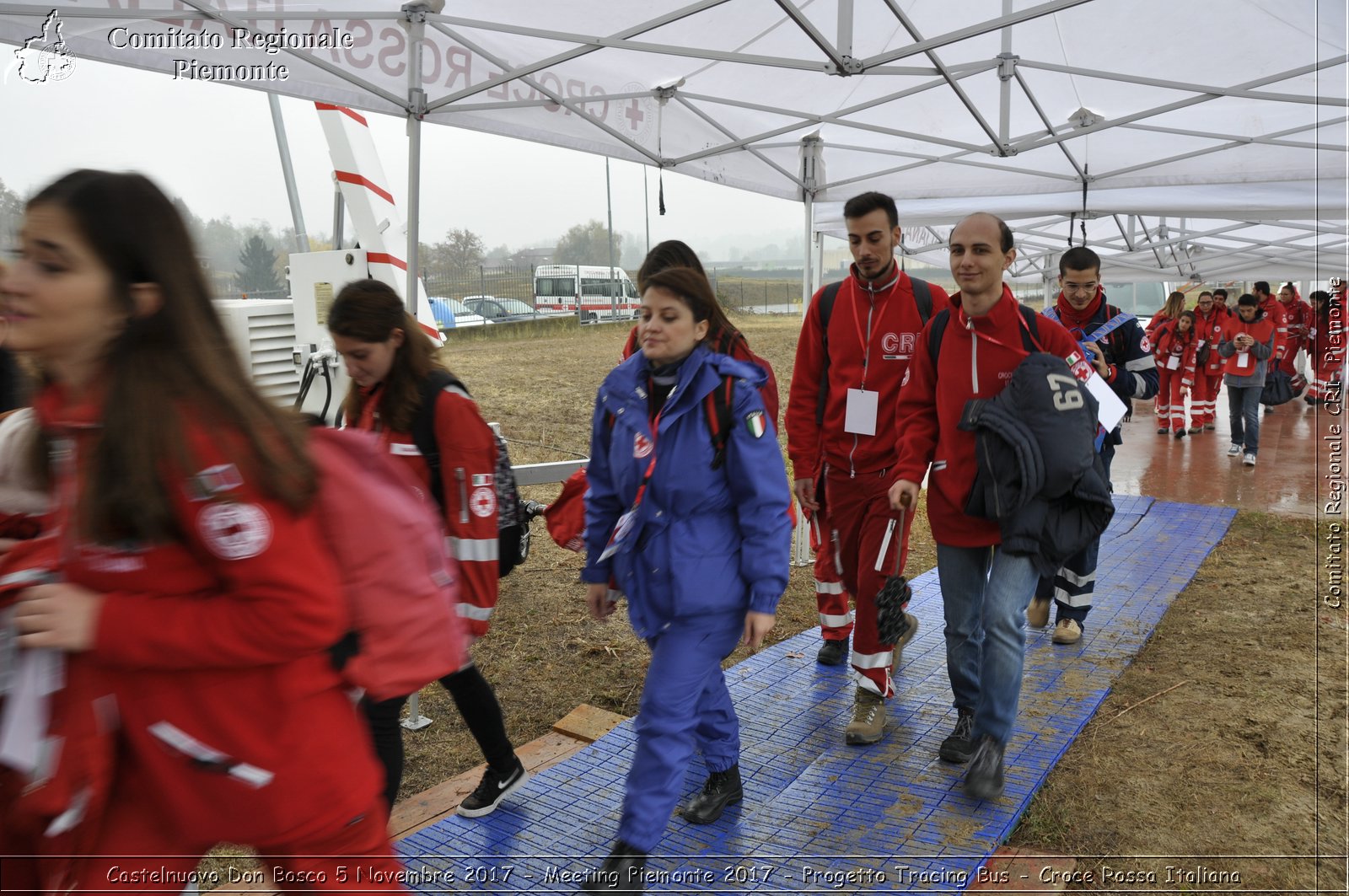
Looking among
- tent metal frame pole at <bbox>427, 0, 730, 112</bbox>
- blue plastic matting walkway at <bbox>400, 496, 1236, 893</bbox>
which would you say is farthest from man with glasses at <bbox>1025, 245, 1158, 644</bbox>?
tent metal frame pole at <bbox>427, 0, 730, 112</bbox>

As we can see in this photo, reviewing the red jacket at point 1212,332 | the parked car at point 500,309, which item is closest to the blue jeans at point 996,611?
the red jacket at point 1212,332

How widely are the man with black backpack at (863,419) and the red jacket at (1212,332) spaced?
1221 centimetres

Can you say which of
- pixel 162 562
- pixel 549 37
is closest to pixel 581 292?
pixel 549 37

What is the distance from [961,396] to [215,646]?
294 centimetres

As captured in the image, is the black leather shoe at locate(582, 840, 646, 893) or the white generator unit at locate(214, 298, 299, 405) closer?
the black leather shoe at locate(582, 840, 646, 893)

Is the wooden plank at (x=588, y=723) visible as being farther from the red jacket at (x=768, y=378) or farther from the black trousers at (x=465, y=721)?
the red jacket at (x=768, y=378)

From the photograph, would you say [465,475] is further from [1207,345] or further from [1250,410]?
[1207,345]

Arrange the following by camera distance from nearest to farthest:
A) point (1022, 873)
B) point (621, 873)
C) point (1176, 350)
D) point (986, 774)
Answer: point (621, 873), point (1022, 873), point (986, 774), point (1176, 350)

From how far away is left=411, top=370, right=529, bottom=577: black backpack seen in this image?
3.01 metres

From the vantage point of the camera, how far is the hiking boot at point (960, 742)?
3.79 m

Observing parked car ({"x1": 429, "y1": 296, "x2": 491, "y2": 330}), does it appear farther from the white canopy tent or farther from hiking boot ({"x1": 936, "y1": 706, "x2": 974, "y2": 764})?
hiking boot ({"x1": 936, "y1": 706, "x2": 974, "y2": 764})

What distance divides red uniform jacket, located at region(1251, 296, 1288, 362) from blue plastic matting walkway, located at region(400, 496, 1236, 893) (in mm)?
9941

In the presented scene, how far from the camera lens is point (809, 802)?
3510 mm

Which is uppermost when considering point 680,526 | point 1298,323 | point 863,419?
point 1298,323
